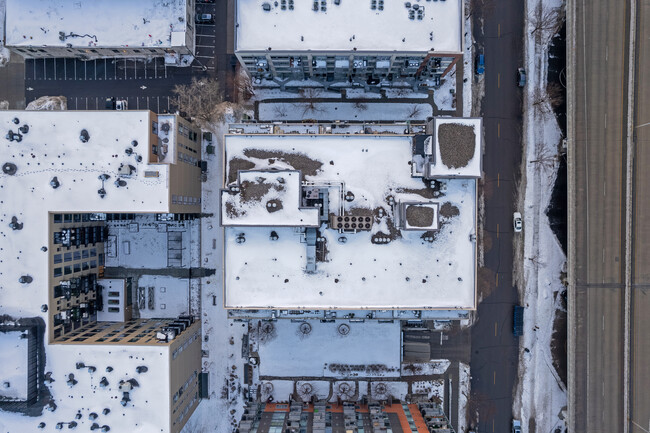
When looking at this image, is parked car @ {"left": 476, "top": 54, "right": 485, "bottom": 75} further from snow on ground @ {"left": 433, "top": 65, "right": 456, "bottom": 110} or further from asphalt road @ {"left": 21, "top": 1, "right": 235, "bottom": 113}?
asphalt road @ {"left": 21, "top": 1, "right": 235, "bottom": 113}

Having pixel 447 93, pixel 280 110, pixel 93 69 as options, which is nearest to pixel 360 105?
pixel 280 110

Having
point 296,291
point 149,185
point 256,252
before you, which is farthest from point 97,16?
point 296,291

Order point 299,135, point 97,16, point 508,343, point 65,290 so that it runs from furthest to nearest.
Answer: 1. point 508,343
2. point 97,16
3. point 65,290
4. point 299,135

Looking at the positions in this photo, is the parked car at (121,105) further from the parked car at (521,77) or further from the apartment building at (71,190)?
the parked car at (521,77)

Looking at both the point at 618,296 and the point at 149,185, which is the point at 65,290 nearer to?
the point at 149,185

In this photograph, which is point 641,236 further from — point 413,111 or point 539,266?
point 413,111

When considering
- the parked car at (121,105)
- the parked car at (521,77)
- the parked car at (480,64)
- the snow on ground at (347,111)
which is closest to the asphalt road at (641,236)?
the parked car at (521,77)
